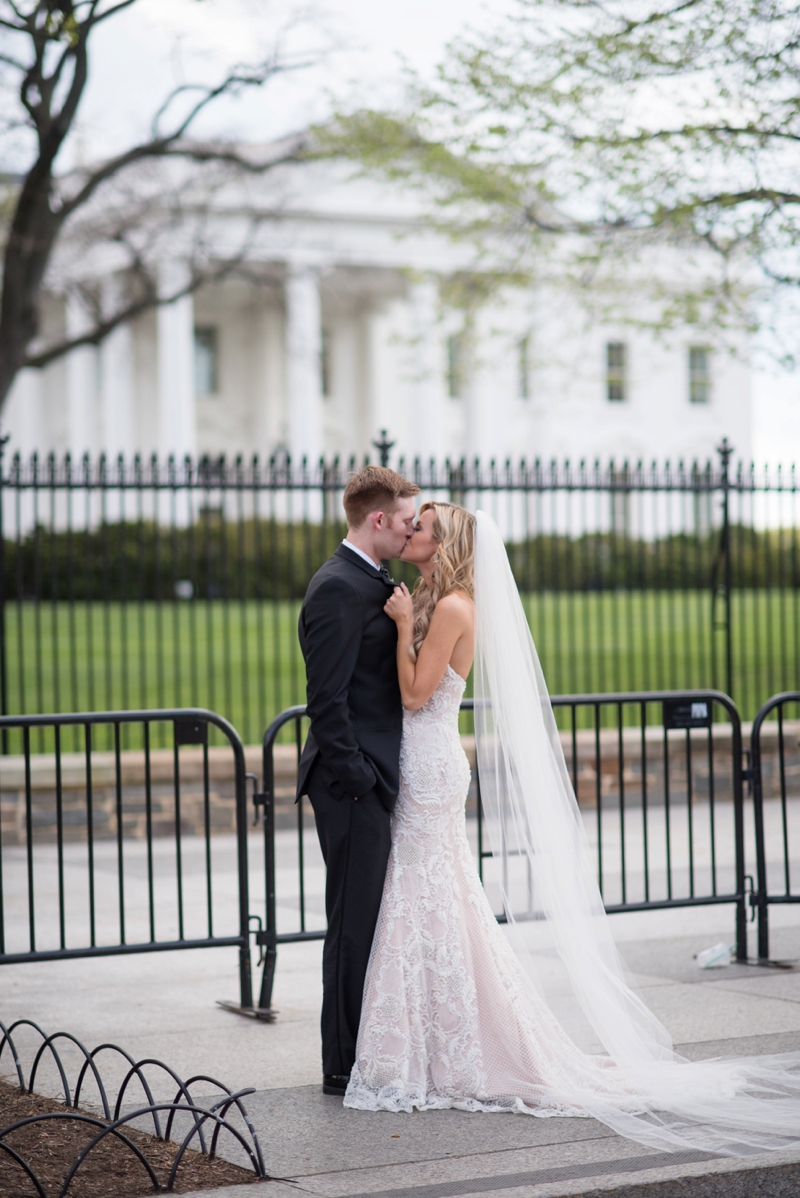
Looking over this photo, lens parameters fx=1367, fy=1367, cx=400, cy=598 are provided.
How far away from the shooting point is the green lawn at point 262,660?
41.3ft

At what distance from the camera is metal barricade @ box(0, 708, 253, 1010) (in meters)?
5.96

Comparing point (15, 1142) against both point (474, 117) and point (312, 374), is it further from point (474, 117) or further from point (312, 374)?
point (312, 374)

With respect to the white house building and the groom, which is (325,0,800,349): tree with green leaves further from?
the white house building

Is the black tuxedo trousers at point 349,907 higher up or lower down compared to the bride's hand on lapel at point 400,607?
lower down

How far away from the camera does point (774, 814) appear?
1076 centimetres

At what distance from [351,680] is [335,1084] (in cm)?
139

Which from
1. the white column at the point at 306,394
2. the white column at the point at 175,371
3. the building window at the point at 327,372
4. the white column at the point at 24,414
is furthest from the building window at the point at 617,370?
the white column at the point at 24,414

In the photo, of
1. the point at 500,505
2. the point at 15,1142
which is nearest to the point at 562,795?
the point at 15,1142

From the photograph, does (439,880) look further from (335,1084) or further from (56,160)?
(56,160)

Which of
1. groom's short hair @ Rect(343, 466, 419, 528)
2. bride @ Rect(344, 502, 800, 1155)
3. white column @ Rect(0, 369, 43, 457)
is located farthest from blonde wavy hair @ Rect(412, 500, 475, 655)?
white column @ Rect(0, 369, 43, 457)

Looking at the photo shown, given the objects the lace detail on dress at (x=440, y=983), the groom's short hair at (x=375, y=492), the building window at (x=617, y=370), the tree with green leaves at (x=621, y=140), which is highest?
the building window at (x=617, y=370)

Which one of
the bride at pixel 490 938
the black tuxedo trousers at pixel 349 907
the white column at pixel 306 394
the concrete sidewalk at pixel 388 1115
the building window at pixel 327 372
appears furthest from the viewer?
the building window at pixel 327 372

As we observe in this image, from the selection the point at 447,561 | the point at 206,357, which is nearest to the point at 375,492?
the point at 447,561

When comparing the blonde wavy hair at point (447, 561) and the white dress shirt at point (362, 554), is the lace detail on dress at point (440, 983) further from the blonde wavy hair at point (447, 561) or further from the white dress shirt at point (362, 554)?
the white dress shirt at point (362, 554)
